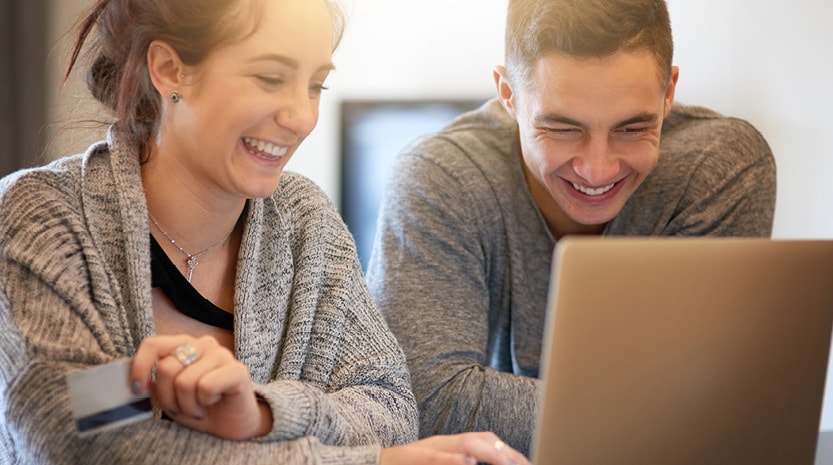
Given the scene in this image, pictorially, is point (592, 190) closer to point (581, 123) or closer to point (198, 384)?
point (581, 123)

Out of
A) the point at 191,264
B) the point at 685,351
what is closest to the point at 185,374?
the point at 191,264

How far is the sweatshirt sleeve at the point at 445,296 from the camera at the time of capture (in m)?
1.47

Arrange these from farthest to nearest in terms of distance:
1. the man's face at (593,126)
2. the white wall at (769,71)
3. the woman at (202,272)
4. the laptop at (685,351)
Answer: the white wall at (769,71) → the man's face at (593,126) → the woman at (202,272) → the laptop at (685,351)

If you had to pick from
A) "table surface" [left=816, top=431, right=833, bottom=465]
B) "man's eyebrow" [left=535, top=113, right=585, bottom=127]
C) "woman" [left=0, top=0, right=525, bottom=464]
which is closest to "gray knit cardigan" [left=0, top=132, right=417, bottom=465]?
"woman" [left=0, top=0, right=525, bottom=464]

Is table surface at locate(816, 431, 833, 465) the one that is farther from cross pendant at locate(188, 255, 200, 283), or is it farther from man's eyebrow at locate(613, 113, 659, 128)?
cross pendant at locate(188, 255, 200, 283)

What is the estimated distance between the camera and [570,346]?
809mm

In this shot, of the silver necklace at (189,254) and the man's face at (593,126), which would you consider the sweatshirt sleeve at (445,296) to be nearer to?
the man's face at (593,126)

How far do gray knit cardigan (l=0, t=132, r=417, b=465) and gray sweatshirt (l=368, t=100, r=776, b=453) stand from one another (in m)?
0.17

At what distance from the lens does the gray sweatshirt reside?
157cm

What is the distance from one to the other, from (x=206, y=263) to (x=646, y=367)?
0.69m

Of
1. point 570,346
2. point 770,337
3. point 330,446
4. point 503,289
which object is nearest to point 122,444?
point 330,446

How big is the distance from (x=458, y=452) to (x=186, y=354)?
325 millimetres

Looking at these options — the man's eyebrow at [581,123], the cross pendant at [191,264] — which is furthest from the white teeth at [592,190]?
the cross pendant at [191,264]

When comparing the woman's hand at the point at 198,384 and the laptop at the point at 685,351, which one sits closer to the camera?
the laptop at the point at 685,351
